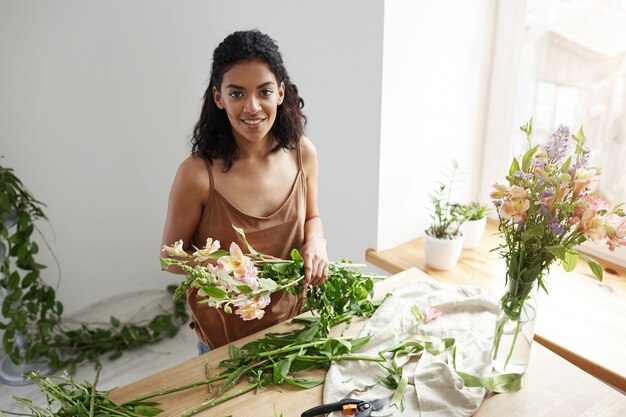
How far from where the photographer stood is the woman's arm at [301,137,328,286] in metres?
0.96

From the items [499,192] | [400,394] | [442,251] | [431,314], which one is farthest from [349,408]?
[442,251]

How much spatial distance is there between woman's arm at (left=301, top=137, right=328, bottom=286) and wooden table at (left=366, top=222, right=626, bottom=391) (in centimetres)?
32

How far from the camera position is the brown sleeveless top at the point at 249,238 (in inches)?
40.4

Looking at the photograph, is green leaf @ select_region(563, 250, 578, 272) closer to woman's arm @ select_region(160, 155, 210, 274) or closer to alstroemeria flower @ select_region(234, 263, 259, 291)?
alstroemeria flower @ select_region(234, 263, 259, 291)

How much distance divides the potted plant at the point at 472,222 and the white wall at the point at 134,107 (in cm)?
27

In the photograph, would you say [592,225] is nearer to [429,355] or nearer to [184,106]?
[429,355]

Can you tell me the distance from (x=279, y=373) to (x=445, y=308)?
0.38 meters

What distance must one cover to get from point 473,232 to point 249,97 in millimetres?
934

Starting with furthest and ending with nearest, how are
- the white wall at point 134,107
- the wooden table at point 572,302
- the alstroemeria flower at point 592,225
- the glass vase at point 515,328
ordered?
the white wall at point 134,107, the wooden table at point 572,302, the glass vase at point 515,328, the alstroemeria flower at point 592,225

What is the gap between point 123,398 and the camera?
0.83 m

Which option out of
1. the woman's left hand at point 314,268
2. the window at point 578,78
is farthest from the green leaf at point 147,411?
the window at point 578,78

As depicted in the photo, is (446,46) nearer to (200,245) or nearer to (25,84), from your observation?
(200,245)

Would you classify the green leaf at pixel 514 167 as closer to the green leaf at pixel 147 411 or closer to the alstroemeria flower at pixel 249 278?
the alstroemeria flower at pixel 249 278

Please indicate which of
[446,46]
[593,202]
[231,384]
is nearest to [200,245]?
[231,384]
